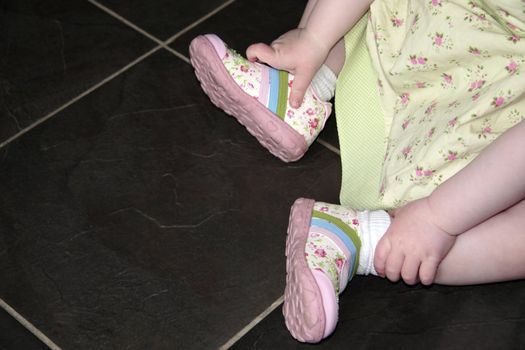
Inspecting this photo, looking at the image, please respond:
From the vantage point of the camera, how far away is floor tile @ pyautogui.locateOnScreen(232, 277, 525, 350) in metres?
1.07

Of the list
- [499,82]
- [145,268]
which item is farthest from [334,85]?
[145,268]

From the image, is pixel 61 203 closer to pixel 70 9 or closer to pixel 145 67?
pixel 145 67

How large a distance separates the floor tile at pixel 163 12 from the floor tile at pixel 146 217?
0.13m

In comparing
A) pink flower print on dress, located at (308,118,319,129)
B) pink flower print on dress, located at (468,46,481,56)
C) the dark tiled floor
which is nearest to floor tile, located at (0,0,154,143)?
the dark tiled floor

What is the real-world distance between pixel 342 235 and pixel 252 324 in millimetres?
158

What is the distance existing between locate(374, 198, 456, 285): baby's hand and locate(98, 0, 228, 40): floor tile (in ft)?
1.94

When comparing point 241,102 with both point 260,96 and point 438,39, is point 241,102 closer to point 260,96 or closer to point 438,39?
point 260,96

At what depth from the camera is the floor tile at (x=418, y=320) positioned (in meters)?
1.07

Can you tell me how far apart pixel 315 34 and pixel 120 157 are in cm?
33

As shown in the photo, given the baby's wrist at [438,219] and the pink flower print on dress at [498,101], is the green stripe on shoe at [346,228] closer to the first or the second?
the baby's wrist at [438,219]

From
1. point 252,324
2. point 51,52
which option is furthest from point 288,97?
point 51,52

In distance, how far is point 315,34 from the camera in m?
1.20

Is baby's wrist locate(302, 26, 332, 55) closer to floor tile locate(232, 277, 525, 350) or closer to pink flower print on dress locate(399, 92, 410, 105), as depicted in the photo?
pink flower print on dress locate(399, 92, 410, 105)

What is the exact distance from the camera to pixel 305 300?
100 cm
